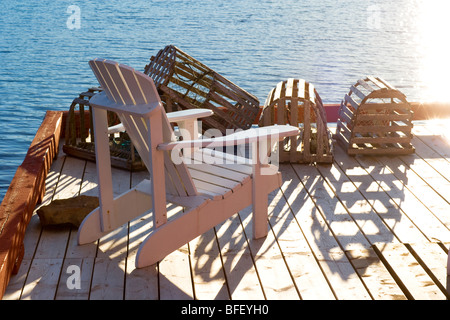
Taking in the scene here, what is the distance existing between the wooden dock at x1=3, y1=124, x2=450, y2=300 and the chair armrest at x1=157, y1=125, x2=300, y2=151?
1.85ft

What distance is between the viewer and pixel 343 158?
4.71 m

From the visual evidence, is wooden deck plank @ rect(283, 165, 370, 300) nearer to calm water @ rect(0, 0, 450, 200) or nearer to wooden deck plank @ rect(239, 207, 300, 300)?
wooden deck plank @ rect(239, 207, 300, 300)

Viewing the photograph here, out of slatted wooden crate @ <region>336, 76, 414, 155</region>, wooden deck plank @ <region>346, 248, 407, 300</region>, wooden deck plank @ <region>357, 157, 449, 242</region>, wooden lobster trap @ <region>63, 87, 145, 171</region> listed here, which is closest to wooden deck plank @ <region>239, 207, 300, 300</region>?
wooden deck plank @ <region>346, 248, 407, 300</region>

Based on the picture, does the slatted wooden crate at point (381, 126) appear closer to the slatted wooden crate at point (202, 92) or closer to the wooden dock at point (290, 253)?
the wooden dock at point (290, 253)

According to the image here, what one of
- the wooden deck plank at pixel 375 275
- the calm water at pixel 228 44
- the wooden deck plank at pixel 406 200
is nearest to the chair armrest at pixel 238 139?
the wooden deck plank at pixel 375 275

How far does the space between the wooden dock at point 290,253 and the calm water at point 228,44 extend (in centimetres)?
333

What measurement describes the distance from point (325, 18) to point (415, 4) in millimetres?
5495

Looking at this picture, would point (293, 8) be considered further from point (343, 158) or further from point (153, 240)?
point (153, 240)

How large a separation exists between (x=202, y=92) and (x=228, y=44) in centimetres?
1017

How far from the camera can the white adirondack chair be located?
112 inches

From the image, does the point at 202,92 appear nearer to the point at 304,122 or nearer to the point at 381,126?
the point at 304,122

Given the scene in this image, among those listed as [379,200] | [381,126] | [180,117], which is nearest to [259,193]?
[180,117]

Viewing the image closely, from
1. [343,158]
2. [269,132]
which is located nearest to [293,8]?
[343,158]
